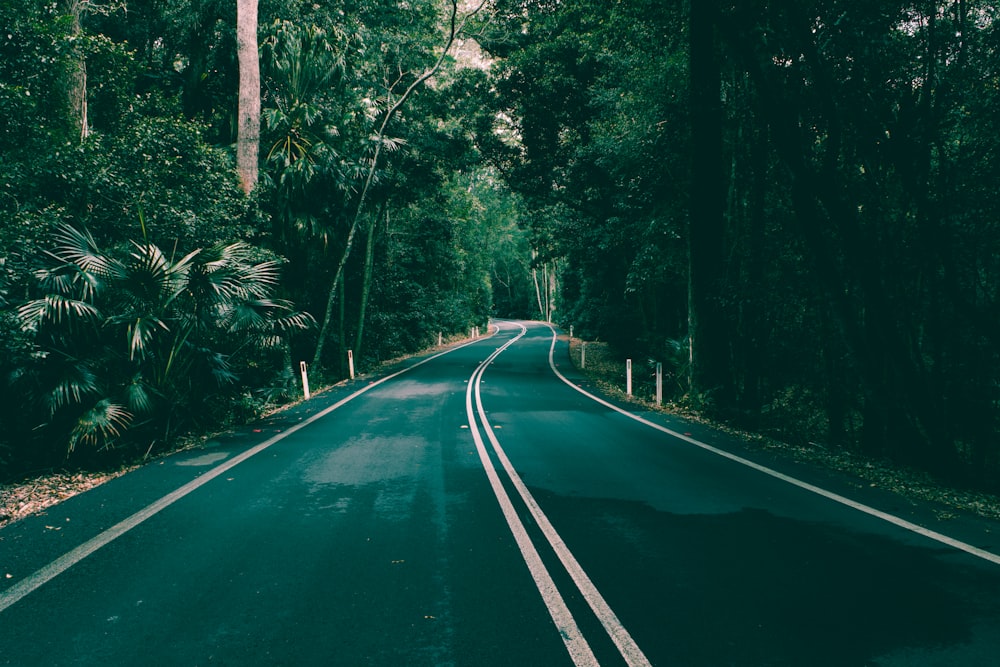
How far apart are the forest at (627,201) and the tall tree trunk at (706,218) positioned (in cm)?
6

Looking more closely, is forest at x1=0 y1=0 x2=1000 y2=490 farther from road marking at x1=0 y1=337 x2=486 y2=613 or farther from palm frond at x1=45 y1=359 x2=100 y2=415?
road marking at x1=0 y1=337 x2=486 y2=613

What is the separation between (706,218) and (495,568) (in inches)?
419

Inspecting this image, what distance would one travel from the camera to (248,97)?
53.0 ft

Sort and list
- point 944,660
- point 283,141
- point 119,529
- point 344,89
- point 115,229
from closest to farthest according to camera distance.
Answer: point 944,660, point 119,529, point 115,229, point 283,141, point 344,89

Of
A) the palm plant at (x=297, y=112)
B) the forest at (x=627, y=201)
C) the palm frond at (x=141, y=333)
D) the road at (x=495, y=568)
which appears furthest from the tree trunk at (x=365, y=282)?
the road at (x=495, y=568)

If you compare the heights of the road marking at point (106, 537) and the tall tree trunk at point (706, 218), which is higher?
the tall tree trunk at point (706, 218)

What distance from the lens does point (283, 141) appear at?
1925cm

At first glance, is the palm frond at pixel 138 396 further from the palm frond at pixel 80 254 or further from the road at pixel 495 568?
the palm frond at pixel 80 254

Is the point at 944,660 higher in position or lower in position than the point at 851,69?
lower

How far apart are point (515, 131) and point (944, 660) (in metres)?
26.4

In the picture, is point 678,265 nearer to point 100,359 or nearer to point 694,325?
point 694,325

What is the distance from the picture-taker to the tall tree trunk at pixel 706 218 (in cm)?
1280

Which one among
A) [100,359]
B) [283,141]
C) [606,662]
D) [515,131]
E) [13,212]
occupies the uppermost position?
[515,131]

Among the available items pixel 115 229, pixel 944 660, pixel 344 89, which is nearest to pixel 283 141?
pixel 344 89
